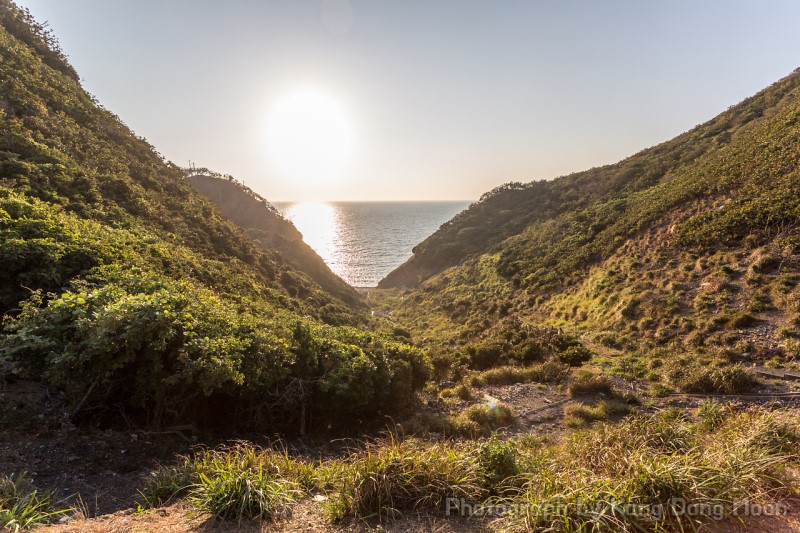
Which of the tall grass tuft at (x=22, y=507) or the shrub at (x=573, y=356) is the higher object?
the tall grass tuft at (x=22, y=507)

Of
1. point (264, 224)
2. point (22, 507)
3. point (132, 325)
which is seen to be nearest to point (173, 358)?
point (132, 325)

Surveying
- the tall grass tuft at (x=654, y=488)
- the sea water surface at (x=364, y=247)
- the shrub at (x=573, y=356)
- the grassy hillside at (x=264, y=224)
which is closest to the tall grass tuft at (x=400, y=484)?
the tall grass tuft at (x=654, y=488)

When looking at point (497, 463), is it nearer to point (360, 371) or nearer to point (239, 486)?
point (239, 486)

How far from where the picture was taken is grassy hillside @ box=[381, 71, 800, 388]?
20422 mm

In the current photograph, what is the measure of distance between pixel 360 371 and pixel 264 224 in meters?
63.1

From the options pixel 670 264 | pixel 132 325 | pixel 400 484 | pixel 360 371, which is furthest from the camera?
pixel 670 264

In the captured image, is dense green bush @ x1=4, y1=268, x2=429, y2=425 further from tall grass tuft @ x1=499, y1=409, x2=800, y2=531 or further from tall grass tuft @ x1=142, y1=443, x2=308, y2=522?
tall grass tuft @ x1=499, y1=409, x2=800, y2=531

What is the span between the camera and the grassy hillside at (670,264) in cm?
2042

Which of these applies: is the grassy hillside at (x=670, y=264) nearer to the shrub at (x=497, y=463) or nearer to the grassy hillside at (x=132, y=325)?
the shrub at (x=497, y=463)

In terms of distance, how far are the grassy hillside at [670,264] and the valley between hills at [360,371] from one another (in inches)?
8.6

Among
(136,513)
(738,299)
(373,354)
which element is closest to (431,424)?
(373,354)

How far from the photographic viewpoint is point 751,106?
51.2 m

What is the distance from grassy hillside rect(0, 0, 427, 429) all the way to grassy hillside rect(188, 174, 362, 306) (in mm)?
33086

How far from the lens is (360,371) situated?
13016 millimetres
